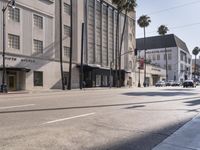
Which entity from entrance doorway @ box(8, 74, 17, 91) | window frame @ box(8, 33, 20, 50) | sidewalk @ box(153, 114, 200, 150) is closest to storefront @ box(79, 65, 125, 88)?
window frame @ box(8, 33, 20, 50)

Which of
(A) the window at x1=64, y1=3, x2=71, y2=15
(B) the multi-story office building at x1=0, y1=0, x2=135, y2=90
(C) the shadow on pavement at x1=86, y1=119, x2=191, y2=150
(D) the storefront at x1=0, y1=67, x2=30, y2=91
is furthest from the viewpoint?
(A) the window at x1=64, y1=3, x2=71, y2=15

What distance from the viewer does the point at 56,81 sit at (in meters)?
45.0

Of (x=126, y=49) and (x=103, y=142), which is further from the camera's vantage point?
(x=126, y=49)

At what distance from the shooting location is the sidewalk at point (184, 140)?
261 inches

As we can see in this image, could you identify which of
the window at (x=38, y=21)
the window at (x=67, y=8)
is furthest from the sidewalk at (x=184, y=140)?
the window at (x=67, y=8)

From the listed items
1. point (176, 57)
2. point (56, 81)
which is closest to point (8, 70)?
point (56, 81)

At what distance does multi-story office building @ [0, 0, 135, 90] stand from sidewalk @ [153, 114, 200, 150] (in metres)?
30.0

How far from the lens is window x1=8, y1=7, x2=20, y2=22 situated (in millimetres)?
36656

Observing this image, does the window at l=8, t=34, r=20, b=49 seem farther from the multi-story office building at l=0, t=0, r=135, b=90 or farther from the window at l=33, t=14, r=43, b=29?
the window at l=33, t=14, r=43, b=29

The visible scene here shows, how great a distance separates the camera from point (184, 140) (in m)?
7.32

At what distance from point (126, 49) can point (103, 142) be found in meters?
65.0

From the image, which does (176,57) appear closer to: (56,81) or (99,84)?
(99,84)

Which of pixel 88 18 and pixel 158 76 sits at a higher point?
pixel 88 18

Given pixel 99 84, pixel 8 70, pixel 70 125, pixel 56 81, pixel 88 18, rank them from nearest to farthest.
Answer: pixel 70 125 → pixel 8 70 → pixel 56 81 → pixel 88 18 → pixel 99 84
